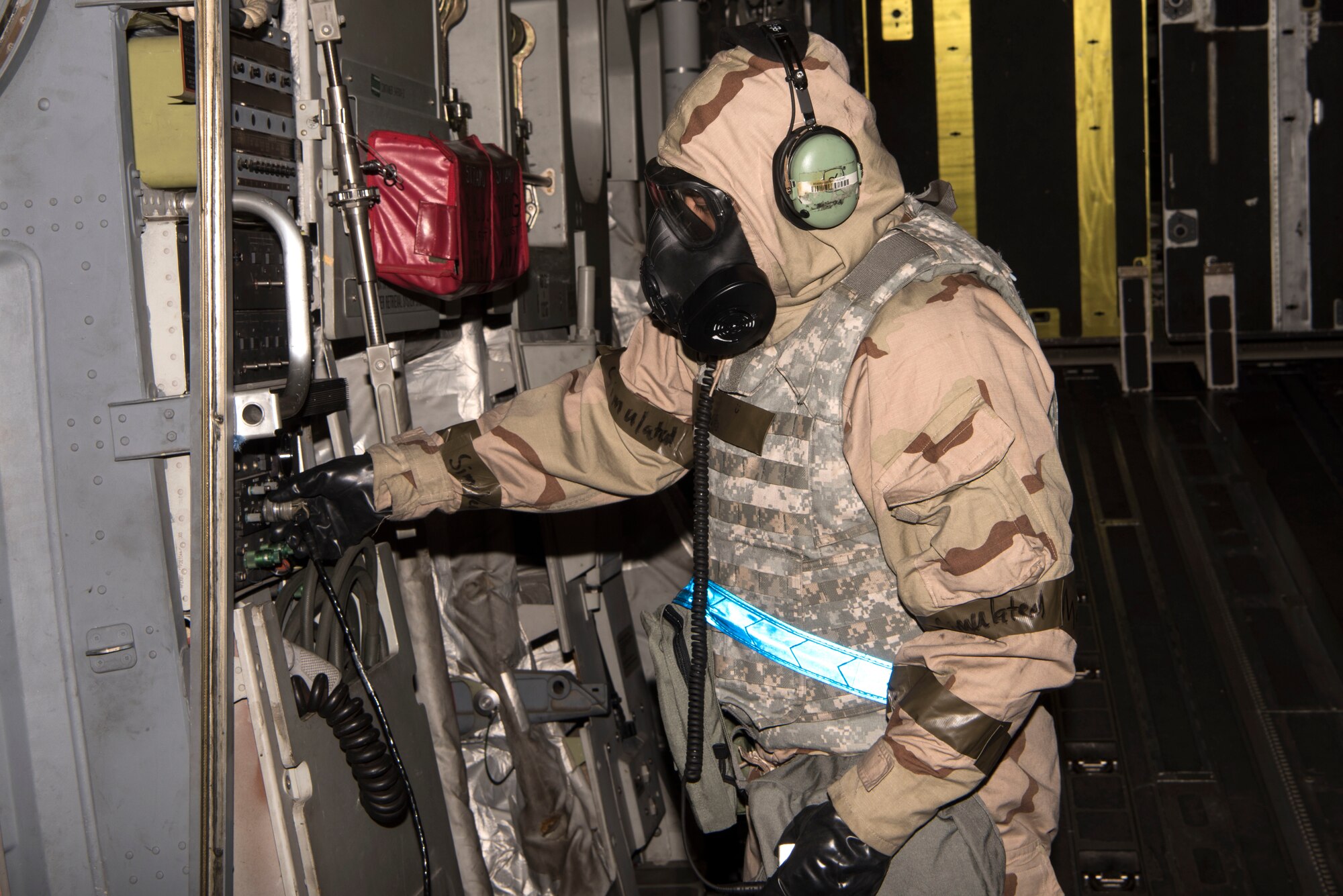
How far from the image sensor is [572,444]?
247 cm

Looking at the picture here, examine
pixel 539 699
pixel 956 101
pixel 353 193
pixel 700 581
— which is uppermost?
pixel 956 101

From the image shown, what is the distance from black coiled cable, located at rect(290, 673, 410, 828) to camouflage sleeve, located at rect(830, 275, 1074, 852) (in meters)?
1.11

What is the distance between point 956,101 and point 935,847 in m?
5.89

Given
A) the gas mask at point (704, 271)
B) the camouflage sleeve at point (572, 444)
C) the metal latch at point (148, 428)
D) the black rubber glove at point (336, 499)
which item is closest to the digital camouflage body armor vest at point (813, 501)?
the gas mask at point (704, 271)

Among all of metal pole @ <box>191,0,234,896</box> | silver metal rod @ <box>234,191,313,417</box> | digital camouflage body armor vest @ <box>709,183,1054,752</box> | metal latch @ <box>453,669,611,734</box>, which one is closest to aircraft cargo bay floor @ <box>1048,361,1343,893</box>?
metal latch @ <box>453,669,611,734</box>

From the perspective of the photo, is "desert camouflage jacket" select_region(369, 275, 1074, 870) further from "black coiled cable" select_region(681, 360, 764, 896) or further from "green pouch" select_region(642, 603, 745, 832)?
"green pouch" select_region(642, 603, 745, 832)

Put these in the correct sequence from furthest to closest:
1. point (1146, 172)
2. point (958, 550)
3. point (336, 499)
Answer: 1. point (1146, 172)
2. point (336, 499)
3. point (958, 550)

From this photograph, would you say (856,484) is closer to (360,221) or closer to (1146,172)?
(360,221)

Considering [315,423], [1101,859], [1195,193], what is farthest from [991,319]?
[1195,193]

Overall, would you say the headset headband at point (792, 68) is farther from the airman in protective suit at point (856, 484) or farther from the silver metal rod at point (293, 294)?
the silver metal rod at point (293, 294)

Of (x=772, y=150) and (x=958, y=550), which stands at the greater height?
(x=772, y=150)

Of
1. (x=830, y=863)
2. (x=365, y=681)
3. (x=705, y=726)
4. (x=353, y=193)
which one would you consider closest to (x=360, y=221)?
(x=353, y=193)

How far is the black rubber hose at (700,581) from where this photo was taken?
2186 millimetres

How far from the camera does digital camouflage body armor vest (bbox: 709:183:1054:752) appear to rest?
77.3 inches
